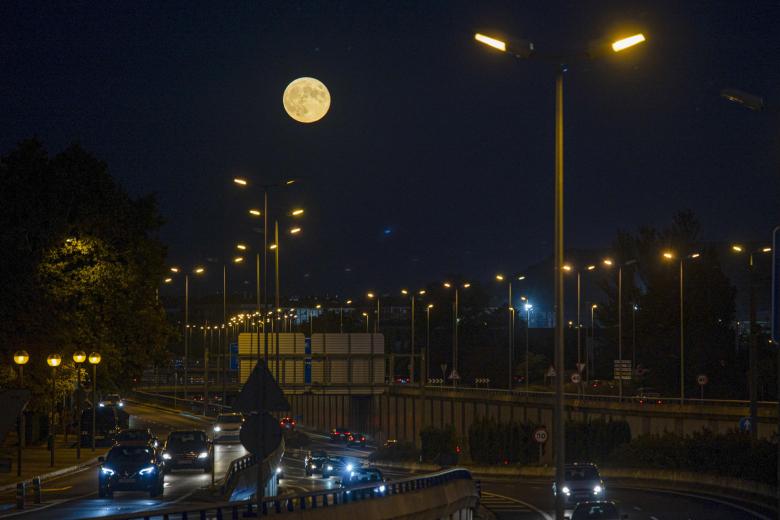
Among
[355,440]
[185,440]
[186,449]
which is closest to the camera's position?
[186,449]

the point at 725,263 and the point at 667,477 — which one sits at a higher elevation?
the point at 725,263

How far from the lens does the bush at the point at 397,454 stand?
6731cm

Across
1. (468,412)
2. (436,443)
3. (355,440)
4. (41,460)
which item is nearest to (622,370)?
(436,443)

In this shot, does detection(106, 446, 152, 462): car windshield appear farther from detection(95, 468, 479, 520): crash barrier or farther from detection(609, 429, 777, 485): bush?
detection(609, 429, 777, 485): bush

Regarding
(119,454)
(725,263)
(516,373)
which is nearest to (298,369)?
(119,454)

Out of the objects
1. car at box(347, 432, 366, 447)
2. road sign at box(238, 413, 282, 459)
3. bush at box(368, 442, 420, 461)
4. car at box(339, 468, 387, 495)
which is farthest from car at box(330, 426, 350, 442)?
road sign at box(238, 413, 282, 459)

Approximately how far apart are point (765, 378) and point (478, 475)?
40028mm

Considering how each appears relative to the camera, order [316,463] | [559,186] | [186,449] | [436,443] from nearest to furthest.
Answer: [559,186], [186,449], [316,463], [436,443]

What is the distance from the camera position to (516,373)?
146 metres

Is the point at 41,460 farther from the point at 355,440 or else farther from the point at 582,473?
the point at 355,440

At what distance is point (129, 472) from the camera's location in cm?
3662

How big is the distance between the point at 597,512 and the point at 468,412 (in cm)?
7745

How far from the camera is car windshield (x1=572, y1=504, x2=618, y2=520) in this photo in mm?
27984

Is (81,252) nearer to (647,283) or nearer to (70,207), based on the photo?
(70,207)
